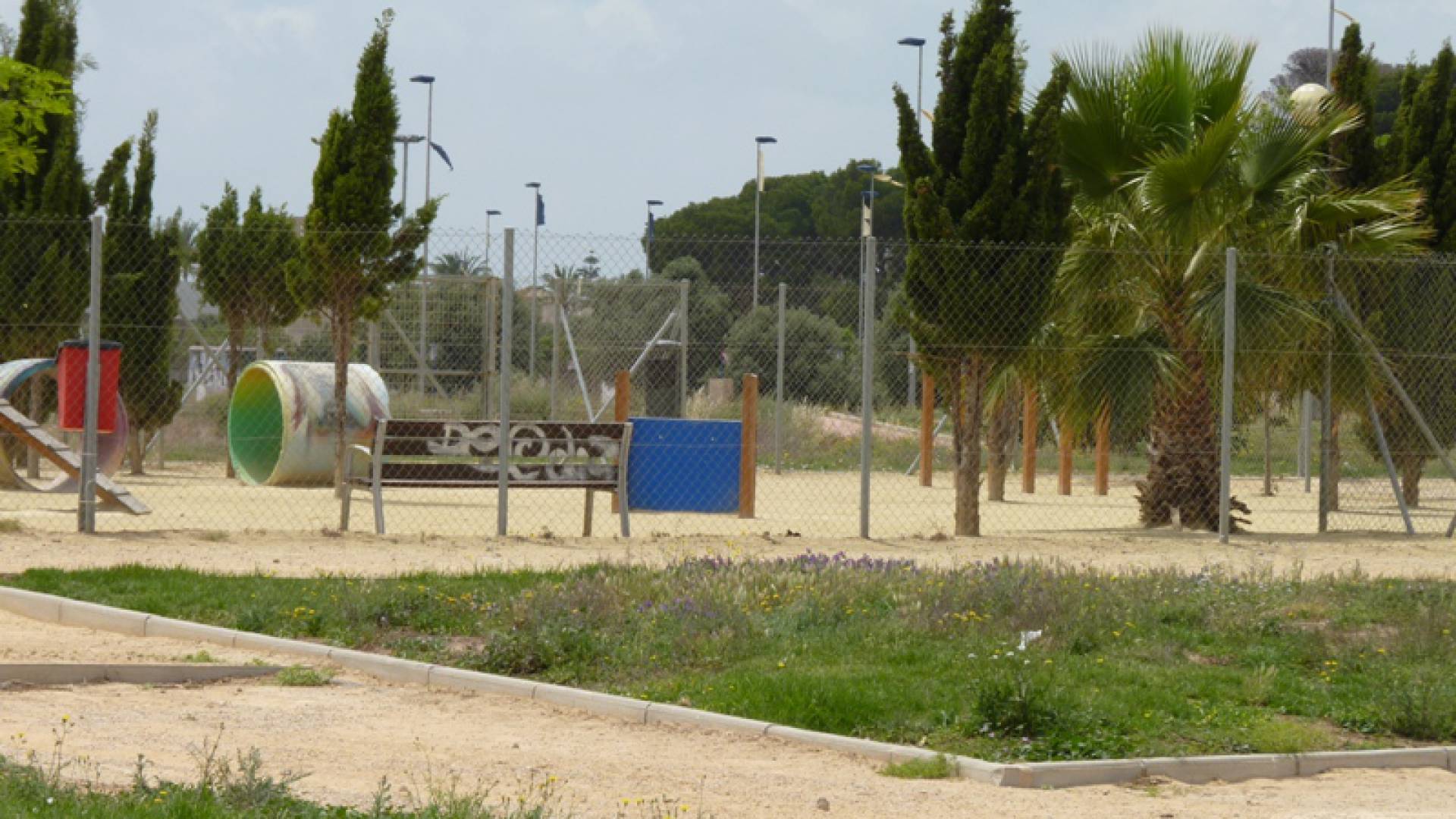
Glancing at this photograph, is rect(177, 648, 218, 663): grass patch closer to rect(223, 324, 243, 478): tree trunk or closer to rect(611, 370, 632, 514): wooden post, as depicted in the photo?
rect(611, 370, 632, 514): wooden post

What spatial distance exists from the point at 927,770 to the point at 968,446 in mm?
9263

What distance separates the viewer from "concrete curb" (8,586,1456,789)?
6402mm

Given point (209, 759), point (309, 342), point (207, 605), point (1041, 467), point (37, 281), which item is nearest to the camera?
point (209, 759)

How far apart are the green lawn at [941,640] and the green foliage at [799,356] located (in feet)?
66.7

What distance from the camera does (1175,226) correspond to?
635 inches

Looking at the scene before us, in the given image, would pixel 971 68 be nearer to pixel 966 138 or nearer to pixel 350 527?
pixel 966 138

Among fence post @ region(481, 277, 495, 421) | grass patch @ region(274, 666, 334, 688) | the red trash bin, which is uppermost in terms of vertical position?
fence post @ region(481, 277, 495, 421)

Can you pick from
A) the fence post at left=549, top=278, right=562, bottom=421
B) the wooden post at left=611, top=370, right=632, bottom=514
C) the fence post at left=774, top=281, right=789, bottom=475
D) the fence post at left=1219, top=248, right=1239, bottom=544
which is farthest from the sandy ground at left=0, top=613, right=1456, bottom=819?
the fence post at left=774, top=281, right=789, bottom=475

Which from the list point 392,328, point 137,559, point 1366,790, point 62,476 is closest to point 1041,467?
point 392,328

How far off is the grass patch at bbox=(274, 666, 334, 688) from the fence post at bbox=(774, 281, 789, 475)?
665 inches

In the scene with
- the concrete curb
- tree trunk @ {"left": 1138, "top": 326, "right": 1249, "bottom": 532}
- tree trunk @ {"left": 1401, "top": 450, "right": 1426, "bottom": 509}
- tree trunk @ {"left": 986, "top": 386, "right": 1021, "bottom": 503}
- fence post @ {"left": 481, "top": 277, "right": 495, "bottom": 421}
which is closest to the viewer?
the concrete curb

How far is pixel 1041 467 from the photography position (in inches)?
1244

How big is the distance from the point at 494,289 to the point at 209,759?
16.8 metres

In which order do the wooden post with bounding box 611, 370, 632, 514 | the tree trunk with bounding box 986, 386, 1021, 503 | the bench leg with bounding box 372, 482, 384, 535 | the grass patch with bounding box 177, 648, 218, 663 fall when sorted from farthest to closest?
1. the tree trunk with bounding box 986, 386, 1021, 503
2. the wooden post with bounding box 611, 370, 632, 514
3. the bench leg with bounding box 372, 482, 384, 535
4. the grass patch with bounding box 177, 648, 218, 663
